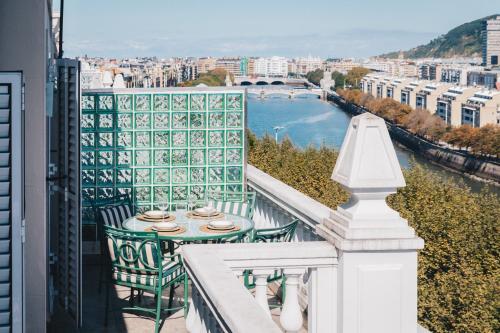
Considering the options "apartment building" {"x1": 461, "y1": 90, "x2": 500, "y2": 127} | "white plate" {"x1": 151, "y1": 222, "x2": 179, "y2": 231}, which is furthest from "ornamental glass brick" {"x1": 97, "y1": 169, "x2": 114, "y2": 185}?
"apartment building" {"x1": 461, "y1": 90, "x2": 500, "y2": 127}

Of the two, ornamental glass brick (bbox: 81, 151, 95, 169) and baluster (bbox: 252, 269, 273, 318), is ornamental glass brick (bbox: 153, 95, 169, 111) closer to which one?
ornamental glass brick (bbox: 81, 151, 95, 169)

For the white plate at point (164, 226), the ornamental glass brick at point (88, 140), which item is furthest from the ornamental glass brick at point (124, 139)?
the white plate at point (164, 226)

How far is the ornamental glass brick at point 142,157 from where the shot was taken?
5.55 metres

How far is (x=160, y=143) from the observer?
5574 millimetres

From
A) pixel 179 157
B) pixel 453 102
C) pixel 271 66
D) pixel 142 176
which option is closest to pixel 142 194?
pixel 142 176

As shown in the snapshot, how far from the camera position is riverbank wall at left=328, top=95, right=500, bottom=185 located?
54.6 meters

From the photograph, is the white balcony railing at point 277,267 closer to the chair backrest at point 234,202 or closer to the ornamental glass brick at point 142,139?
the chair backrest at point 234,202

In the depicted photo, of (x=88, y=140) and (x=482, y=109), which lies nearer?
(x=88, y=140)

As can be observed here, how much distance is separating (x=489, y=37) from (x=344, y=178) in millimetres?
184087

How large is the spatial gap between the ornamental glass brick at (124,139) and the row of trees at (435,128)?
53.0 meters

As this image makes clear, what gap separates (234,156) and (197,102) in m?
0.46

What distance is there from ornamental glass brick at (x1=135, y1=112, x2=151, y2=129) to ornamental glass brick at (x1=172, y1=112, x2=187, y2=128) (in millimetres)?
174

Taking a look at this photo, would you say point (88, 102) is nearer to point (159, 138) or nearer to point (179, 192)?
point (159, 138)

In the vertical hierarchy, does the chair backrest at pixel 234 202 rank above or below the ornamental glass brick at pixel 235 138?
below
